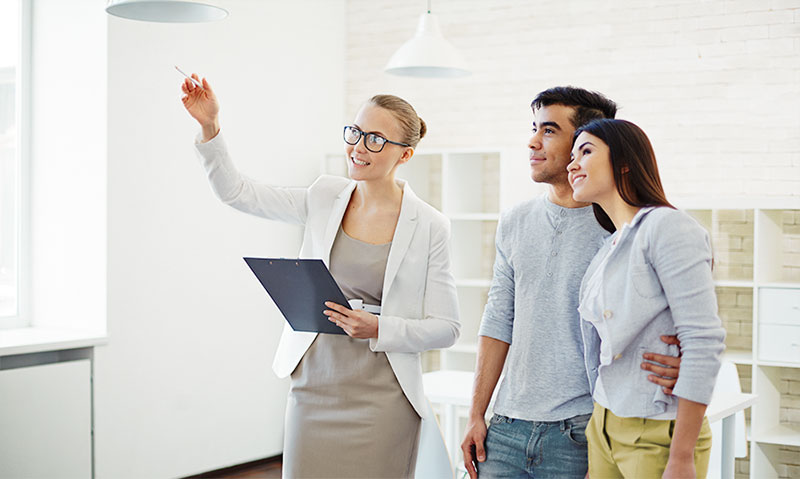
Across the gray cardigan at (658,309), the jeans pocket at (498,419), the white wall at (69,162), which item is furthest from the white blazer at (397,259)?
the white wall at (69,162)

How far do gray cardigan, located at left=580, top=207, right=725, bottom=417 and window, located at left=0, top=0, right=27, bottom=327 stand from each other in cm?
340

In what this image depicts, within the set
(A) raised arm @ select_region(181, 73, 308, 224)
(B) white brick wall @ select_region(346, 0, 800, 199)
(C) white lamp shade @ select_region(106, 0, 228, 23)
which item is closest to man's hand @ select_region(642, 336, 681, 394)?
(A) raised arm @ select_region(181, 73, 308, 224)

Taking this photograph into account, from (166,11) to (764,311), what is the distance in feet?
10.0

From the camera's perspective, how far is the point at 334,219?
7.07 feet

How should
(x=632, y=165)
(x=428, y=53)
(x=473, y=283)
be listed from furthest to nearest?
1. (x=473, y=283)
2. (x=428, y=53)
3. (x=632, y=165)

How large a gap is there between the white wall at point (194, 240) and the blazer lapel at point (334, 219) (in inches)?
76.5

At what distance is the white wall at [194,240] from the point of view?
4.12 m

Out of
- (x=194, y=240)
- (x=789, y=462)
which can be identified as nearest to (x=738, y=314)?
(x=789, y=462)

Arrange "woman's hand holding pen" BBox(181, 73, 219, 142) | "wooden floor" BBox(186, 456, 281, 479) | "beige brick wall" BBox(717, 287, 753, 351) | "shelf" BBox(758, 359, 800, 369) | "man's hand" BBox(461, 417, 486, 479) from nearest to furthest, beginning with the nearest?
"man's hand" BBox(461, 417, 486, 479) < "woman's hand holding pen" BBox(181, 73, 219, 142) < "shelf" BBox(758, 359, 800, 369) < "beige brick wall" BBox(717, 287, 753, 351) < "wooden floor" BBox(186, 456, 281, 479)

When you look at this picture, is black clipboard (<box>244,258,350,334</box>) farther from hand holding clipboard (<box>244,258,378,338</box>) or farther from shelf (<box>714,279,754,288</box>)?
shelf (<box>714,279,754,288</box>)

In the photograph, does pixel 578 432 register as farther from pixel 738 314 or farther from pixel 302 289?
pixel 738 314

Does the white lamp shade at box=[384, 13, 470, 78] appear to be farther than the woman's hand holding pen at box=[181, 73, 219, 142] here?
Yes

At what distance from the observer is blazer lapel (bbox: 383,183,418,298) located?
2082 mm

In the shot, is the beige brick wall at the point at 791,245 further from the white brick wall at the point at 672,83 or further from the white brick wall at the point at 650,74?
the white brick wall at the point at 650,74
